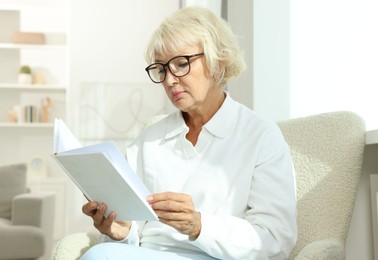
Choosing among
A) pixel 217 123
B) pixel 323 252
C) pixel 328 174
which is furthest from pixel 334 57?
pixel 323 252

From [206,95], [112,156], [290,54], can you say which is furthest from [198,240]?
[290,54]

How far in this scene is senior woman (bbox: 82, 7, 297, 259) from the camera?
1.37 metres

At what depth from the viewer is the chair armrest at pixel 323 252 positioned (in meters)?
1.38

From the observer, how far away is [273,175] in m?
1.44

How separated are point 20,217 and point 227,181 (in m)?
3.06

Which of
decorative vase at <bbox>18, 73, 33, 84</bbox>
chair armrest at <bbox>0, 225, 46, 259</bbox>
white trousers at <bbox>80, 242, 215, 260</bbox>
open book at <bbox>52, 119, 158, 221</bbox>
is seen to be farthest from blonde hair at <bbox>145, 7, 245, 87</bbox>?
decorative vase at <bbox>18, 73, 33, 84</bbox>

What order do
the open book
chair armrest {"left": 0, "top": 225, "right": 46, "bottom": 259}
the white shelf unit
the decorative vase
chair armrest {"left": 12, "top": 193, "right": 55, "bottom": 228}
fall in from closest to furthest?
the open book < chair armrest {"left": 0, "top": 225, "right": 46, "bottom": 259} < chair armrest {"left": 12, "top": 193, "right": 55, "bottom": 228} < the decorative vase < the white shelf unit

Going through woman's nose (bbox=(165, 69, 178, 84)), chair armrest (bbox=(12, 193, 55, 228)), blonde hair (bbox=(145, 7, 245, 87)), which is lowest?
chair armrest (bbox=(12, 193, 55, 228))

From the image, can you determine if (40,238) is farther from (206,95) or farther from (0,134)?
(206,95)

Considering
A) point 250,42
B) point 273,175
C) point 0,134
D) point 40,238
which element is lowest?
point 40,238

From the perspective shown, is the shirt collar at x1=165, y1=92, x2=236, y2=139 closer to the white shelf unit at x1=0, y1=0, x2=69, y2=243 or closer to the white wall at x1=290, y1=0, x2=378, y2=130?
the white wall at x1=290, y1=0, x2=378, y2=130

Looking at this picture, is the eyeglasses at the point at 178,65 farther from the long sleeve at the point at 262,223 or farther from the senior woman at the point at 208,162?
the long sleeve at the point at 262,223

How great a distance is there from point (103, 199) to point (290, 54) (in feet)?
4.16

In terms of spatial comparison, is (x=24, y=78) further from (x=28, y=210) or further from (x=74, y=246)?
(x=74, y=246)
